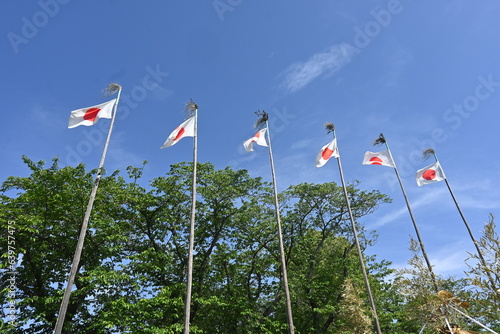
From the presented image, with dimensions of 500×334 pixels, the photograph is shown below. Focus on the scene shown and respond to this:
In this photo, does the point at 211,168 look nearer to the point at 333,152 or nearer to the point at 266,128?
the point at 266,128

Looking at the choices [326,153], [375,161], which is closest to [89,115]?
[326,153]

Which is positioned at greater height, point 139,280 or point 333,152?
point 333,152

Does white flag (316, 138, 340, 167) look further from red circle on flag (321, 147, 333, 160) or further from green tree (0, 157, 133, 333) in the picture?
green tree (0, 157, 133, 333)

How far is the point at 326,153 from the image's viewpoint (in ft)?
62.5

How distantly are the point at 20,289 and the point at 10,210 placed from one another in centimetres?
492

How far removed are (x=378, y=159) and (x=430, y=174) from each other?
4.53 m

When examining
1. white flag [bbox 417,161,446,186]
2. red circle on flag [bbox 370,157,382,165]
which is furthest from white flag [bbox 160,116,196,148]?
white flag [bbox 417,161,446,186]

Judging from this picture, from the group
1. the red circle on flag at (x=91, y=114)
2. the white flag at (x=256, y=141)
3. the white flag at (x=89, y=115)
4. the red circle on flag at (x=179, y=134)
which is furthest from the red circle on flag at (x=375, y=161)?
the red circle on flag at (x=91, y=114)

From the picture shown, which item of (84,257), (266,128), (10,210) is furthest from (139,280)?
(266,128)

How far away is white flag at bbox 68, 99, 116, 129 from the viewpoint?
44.5ft

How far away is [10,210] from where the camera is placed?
15414 mm

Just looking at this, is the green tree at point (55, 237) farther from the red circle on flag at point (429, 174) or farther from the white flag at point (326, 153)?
the red circle on flag at point (429, 174)

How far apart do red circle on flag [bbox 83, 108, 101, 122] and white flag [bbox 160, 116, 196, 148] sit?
322 cm

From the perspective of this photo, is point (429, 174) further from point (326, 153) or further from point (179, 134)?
point (179, 134)
